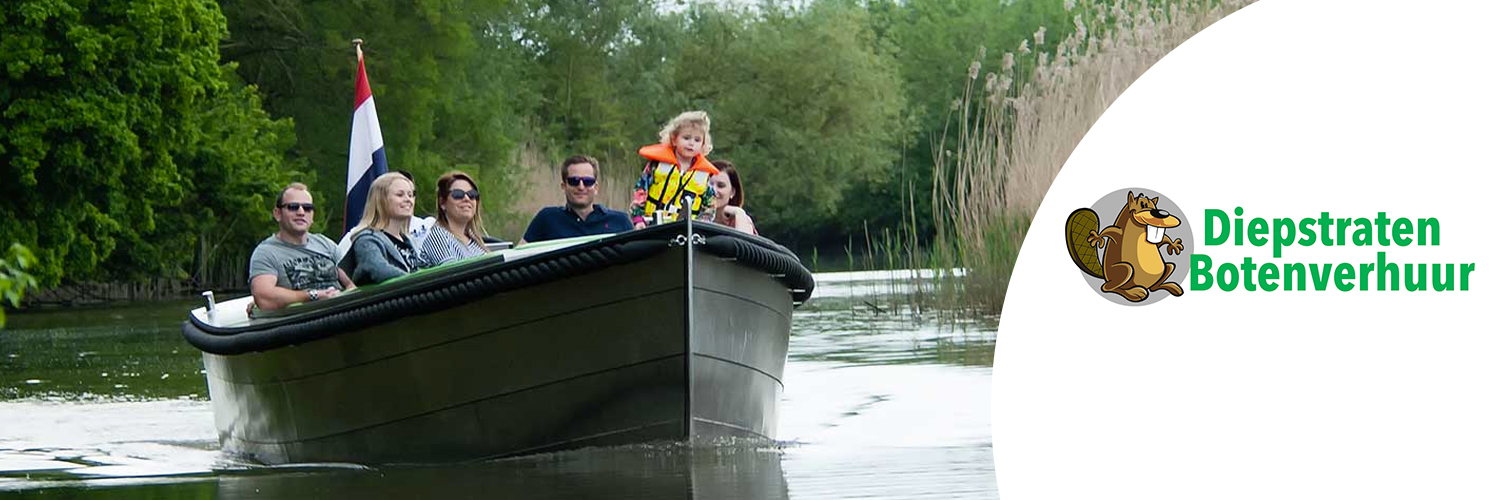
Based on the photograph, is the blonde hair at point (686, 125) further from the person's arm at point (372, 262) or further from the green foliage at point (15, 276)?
the green foliage at point (15, 276)

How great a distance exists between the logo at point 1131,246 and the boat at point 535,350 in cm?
263

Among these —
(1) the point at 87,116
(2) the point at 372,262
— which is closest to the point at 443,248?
(2) the point at 372,262

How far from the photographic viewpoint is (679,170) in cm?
886

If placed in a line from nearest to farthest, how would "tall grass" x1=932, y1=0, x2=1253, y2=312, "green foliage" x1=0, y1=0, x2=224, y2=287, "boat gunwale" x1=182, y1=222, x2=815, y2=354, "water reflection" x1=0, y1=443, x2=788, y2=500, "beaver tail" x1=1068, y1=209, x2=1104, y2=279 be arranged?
"beaver tail" x1=1068, y1=209, x2=1104, y2=279, "water reflection" x1=0, y1=443, x2=788, y2=500, "boat gunwale" x1=182, y1=222, x2=815, y2=354, "tall grass" x1=932, y1=0, x2=1253, y2=312, "green foliage" x1=0, y1=0, x2=224, y2=287

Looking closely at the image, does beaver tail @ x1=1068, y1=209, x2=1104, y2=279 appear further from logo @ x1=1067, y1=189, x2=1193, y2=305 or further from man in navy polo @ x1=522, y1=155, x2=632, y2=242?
man in navy polo @ x1=522, y1=155, x2=632, y2=242

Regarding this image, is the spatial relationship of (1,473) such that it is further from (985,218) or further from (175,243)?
(175,243)

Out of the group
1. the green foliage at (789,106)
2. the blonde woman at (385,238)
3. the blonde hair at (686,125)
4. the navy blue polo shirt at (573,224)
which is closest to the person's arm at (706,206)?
the blonde hair at (686,125)

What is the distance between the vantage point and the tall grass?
13.9m

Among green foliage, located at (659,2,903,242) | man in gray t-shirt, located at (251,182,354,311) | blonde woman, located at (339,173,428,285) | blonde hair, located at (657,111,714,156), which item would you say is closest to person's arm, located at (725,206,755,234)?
blonde hair, located at (657,111,714,156)

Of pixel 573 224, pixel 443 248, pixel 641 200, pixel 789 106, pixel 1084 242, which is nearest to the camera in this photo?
pixel 1084 242

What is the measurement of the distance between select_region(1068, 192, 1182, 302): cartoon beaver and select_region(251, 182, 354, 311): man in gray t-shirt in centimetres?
402

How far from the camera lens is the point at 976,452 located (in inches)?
332

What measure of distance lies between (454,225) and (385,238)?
442 mm

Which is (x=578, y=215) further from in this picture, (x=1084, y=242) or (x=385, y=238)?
(x=1084, y=242)
